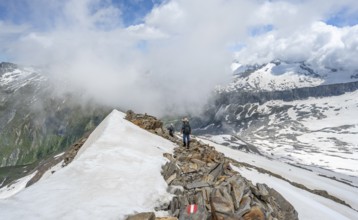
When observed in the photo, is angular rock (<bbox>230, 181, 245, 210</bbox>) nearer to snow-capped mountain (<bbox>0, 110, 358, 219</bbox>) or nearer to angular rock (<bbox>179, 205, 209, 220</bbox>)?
angular rock (<bbox>179, 205, 209, 220</bbox>)

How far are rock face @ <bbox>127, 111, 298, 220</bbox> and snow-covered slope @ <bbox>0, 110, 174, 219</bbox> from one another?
3.50 ft

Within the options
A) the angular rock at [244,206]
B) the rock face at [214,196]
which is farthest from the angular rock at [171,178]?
the angular rock at [244,206]

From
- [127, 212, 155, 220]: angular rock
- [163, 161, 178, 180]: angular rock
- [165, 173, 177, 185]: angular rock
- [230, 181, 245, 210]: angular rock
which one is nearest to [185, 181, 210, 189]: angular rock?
[165, 173, 177, 185]: angular rock

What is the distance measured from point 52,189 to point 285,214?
49.4ft

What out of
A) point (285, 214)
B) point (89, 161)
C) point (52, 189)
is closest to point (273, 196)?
point (285, 214)

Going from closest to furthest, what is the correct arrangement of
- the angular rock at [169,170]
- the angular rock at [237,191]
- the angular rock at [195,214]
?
the angular rock at [195,214] → the angular rock at [237,191] → the angular rock at [169,170]

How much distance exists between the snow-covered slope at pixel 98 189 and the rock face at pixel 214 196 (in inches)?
42.0

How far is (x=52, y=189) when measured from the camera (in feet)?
61.0

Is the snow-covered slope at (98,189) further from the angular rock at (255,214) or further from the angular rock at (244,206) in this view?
the angular rock at (255,214)

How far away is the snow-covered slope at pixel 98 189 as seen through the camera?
1602 centimetres

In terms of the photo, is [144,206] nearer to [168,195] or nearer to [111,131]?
[168,195]

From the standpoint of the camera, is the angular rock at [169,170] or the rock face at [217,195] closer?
the rock face at [217,195]

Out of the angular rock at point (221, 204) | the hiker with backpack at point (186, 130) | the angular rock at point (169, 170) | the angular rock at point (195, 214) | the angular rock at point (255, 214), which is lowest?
the angular rock at point (255, 214)

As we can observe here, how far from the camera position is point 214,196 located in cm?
1906
